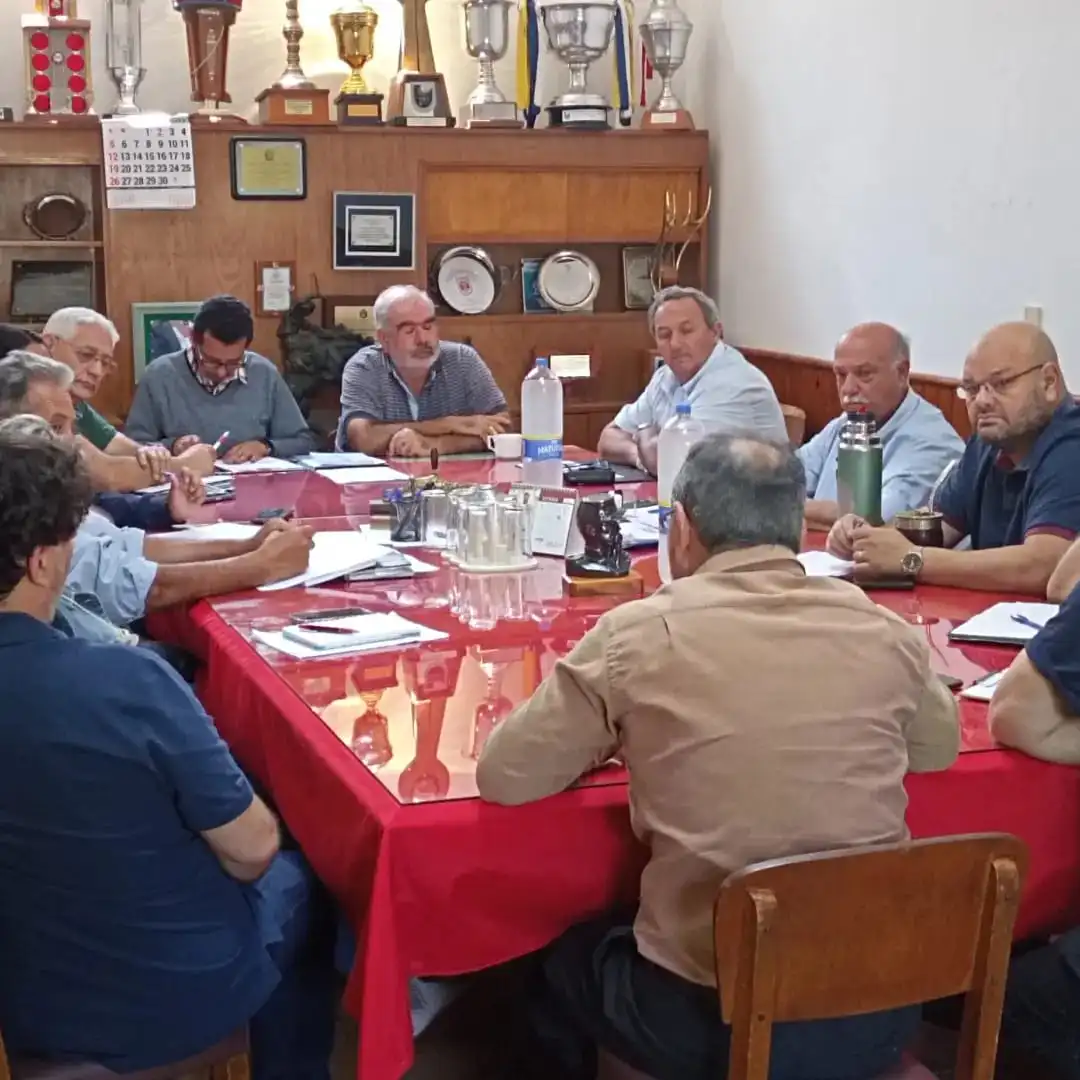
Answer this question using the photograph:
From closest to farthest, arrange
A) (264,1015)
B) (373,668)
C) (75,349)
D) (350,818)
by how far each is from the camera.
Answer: (350,818) < (264,1015) < (373,668) < (75,349)

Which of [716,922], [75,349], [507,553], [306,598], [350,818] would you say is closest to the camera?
[716,922]

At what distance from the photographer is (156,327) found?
5125 millimetres

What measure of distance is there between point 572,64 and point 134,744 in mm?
4582

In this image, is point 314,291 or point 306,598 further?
point 314,291

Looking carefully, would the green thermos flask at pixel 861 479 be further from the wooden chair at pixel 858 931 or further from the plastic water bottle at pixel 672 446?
the wooden chair at pixel 858 931

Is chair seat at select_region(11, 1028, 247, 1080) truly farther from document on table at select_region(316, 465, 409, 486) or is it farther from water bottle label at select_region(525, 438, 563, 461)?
water bottle label at select_region(525, 438, 563, 461)

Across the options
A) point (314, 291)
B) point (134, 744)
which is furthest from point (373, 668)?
point (314, 291)

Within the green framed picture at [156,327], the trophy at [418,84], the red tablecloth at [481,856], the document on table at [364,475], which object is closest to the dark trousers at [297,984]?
the red tablecloth at [481,856]

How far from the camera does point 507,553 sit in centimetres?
278

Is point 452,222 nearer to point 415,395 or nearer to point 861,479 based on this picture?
point 415,395

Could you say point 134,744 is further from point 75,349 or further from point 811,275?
point 811,275

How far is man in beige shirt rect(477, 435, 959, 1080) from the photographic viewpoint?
1.53 meters

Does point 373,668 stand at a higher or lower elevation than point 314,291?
lower

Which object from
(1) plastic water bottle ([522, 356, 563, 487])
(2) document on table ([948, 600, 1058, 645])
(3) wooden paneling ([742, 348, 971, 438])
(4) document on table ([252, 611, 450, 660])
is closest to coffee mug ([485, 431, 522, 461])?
(1) plastic water bottle ([522, 356, 563, 487])
